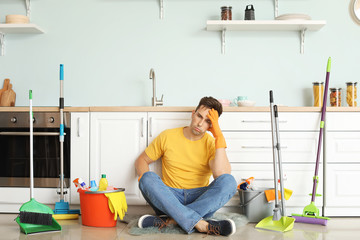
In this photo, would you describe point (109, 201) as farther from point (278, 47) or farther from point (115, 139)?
point (278, 47)

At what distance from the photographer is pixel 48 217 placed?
2793mm

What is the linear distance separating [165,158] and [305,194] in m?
1.11

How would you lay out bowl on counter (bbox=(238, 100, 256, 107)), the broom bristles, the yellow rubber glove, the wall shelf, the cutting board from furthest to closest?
1. the cutting board
2. the wall shelf
3. bowl on counter (bbox=(238, 100, 256, 107))
4. the yellow rubber glove
5. the broom bristles

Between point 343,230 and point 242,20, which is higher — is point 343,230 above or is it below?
below

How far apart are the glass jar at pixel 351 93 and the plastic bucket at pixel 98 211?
86.3 inches

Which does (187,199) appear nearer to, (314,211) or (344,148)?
(314,211)

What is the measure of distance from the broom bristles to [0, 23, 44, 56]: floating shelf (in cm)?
174

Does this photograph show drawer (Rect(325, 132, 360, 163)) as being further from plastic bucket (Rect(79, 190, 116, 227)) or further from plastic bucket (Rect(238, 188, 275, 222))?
plastic bucket (Rect(79, 190, 116, 227))

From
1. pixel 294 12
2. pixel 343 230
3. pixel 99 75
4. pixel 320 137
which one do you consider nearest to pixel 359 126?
pixel 320 137

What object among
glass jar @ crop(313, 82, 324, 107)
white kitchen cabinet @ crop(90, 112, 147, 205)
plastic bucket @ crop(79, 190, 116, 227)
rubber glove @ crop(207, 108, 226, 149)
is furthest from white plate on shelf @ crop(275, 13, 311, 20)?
plastic bucket @ crop(79, 190, 116, 227)

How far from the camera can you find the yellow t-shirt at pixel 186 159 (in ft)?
10.4

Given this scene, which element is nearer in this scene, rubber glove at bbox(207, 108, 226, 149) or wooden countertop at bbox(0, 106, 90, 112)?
rubber glove at bbox(207, 108, 226, 149)

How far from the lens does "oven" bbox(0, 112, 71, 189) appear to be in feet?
11.2

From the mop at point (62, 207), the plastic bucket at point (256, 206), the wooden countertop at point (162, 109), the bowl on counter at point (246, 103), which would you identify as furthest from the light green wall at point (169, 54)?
the plastic bucket at point (256, 206)
